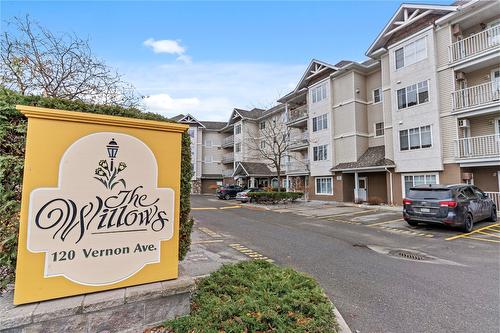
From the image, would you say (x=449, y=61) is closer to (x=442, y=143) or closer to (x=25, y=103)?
(x=442, y=143)

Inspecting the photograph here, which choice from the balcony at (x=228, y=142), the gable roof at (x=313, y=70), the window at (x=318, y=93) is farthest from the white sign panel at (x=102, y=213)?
the balcony at (x=228, y=142)

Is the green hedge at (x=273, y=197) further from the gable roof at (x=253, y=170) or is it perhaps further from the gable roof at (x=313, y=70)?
the gable roof at (x=313, y=70)

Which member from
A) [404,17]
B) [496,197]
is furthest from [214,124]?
[496,197]

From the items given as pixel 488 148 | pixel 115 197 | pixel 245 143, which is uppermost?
pixel 245 143

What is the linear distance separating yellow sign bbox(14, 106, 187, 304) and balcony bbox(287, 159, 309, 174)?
25950mm

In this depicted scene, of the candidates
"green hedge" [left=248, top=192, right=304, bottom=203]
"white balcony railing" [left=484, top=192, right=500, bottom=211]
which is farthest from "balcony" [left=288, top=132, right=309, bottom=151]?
"white balcony railing" [left=484, top=192, right=500, bottom=211]

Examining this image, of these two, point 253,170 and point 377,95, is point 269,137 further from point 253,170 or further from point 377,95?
point 377,95

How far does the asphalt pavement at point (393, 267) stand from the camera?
147 inches

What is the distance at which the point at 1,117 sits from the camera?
2.96 meters

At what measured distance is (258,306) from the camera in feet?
10.7

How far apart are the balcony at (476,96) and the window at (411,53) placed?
388 centimetres

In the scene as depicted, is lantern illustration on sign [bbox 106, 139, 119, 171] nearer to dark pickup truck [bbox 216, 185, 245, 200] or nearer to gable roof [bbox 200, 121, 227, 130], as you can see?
dark pickup truck [bbox 216, 185, 245, 200]

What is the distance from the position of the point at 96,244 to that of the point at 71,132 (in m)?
1.40

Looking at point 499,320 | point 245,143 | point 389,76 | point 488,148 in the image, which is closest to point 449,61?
point 389,76
